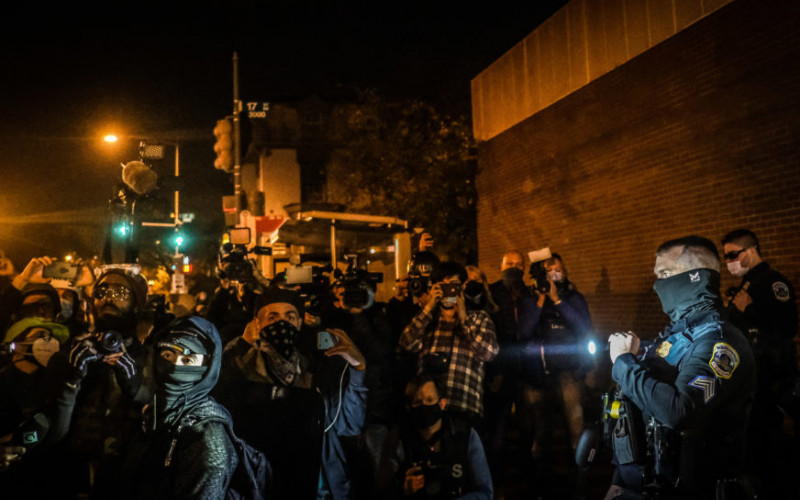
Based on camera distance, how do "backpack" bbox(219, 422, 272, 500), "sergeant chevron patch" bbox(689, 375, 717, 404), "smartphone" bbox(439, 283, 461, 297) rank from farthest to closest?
"smartphone" bbox(439, 283, 461, 297) → "backpack" bbox(219, 422, 272, 500) → "sergeant chevron patch" bbox(689, 375, 717, 404)

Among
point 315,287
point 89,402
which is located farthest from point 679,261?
point 89,402

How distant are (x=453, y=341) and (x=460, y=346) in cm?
8

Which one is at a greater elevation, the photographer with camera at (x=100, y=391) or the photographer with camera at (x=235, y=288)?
the photographer with camera at (x=235, y=288)

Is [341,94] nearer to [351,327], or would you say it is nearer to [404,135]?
[404,135]

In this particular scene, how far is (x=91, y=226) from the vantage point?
3684cm

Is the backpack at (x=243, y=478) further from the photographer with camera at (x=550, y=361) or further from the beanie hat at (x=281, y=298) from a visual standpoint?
the photographer with camera at (x=550, y=361)

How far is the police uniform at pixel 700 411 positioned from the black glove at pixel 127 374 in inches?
109

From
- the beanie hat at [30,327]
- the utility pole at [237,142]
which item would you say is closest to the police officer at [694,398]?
the beanie hat at [30,327]

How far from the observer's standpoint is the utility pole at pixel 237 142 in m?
10.8

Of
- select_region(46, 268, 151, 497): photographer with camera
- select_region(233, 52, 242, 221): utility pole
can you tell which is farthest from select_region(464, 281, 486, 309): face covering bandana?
select_region(233, 52, 242, 221): utility pole

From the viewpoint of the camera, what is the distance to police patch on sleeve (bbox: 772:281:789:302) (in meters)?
4.19

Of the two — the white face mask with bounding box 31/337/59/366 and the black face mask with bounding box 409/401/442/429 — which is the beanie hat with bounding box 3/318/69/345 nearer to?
the white face mask with bounding box 31/337/59/366

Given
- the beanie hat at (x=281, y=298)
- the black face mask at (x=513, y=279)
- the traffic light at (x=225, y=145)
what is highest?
the traffic light at (x=225, y=145)

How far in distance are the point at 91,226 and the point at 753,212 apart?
126 feet
